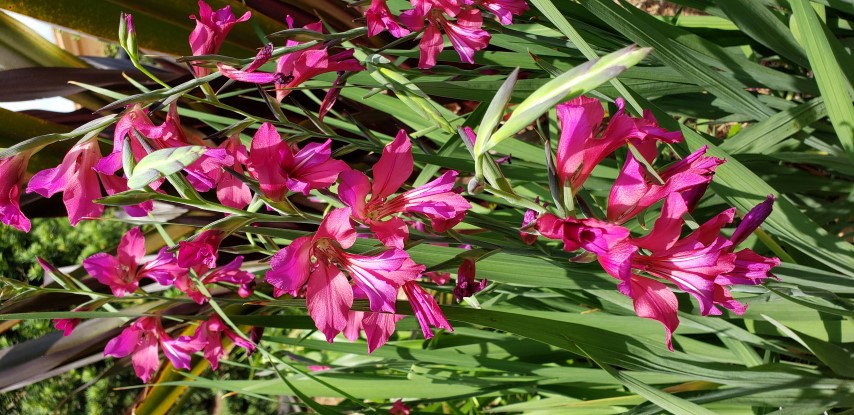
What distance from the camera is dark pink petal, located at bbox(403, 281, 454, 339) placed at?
562 mm

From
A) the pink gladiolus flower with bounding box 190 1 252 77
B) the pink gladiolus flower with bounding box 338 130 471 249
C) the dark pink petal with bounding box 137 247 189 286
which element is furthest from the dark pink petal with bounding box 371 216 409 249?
the dark pink petal with bounding box 137 247 189 286

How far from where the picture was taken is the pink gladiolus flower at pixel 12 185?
1.90 ft

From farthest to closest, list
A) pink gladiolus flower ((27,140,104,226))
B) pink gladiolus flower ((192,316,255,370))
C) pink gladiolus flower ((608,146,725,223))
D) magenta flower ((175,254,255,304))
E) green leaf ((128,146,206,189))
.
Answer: pink gladiolus flower ((192,316,255,370)), magenta flower ((175,254,255,304)), pink gladiolus flower ((27,140,104,226)), pink gladiolus flower ((608,146,725,223)), green leaf ((128,146,206,189))

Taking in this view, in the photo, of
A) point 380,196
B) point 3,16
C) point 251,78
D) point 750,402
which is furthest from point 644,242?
point 3,16

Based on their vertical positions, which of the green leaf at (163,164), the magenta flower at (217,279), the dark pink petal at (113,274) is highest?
the green leaf at (163,164)

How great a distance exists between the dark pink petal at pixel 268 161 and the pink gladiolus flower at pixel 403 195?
5 centimetres

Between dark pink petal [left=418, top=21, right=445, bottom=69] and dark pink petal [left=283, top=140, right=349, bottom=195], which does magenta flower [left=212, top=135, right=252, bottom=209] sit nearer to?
dark pink petal [left=283, top=140, right=349, bottom=195]

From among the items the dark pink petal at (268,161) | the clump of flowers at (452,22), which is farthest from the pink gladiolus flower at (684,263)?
the clump of flowers at (452,22)

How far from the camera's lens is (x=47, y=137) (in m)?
0.51

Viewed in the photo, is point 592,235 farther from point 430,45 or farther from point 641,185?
point 430,45

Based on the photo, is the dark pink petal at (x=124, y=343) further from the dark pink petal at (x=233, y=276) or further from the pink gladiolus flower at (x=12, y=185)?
the pink gladiolus flower at (x=12, y=185)

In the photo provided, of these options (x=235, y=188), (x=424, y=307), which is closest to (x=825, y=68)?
(x=424, y=307)

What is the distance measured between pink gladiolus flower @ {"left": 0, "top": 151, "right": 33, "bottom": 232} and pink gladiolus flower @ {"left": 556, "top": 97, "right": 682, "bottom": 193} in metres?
0.43

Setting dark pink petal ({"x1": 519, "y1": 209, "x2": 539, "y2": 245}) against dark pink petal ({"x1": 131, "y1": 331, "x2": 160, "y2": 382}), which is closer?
dark pink petal ({"x1": 519, "y1": 209, "x2": 539, "y2": 245})
